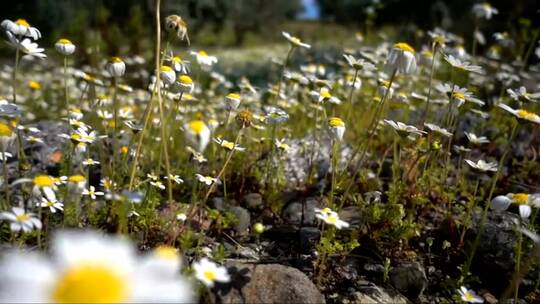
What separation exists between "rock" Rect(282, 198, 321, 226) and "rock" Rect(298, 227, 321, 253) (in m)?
0.19

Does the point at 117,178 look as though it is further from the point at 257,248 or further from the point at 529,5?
the point at 529,5

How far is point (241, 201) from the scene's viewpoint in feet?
9.64

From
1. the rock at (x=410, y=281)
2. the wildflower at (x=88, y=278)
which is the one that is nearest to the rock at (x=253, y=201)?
the rock at (x=410, y=281)

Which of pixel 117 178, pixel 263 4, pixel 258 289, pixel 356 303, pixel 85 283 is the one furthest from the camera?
pixel 263 4

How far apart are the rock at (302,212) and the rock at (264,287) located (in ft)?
2.73

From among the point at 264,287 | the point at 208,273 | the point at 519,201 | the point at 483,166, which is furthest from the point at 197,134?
the point at 483,166

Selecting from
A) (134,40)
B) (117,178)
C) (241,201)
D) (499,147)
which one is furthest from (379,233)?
(134,40)

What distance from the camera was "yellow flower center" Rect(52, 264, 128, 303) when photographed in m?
0.81

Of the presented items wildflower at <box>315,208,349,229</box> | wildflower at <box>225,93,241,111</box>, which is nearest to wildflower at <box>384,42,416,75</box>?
wildflower at <box>315,208,349,229</box>

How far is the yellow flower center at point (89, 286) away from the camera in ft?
2.66

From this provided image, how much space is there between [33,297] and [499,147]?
12.6 ft

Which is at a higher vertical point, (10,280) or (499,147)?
(10,280)

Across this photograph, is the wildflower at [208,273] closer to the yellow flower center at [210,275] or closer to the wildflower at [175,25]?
the yellow flower center at [210,275]

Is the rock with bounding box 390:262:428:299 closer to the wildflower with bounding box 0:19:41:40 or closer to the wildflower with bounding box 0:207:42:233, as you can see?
the wildflower with bounding box 0:207:42:233
